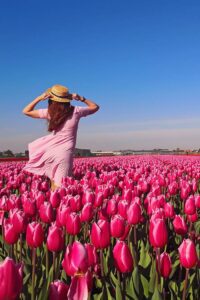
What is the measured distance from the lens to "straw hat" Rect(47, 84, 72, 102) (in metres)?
7.28

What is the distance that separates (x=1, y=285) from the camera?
1.46 m

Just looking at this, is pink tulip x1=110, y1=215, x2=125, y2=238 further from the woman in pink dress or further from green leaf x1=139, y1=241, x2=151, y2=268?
the woman in pink dress

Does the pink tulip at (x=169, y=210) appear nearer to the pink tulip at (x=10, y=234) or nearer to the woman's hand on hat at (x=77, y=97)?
the pink tulip at (x=10, y=234)

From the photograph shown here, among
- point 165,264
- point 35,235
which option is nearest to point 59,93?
point 35,235

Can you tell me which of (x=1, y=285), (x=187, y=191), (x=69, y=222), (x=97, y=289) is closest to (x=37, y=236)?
(x=69, y=222)

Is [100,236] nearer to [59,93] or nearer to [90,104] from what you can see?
[59,93]

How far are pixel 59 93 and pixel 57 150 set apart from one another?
1220mm

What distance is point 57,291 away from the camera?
1.51m

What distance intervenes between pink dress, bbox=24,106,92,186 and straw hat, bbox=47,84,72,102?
34 centimetres

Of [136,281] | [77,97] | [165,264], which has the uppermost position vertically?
[77,97]

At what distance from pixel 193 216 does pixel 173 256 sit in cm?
52

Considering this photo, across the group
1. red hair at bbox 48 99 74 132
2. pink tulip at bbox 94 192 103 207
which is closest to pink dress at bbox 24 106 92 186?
red hair at bbox 48 99 74 132

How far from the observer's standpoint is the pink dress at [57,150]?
7.66 metres

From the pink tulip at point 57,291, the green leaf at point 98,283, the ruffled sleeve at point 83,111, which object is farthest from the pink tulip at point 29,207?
the ruffled sleeve at point 83,111
